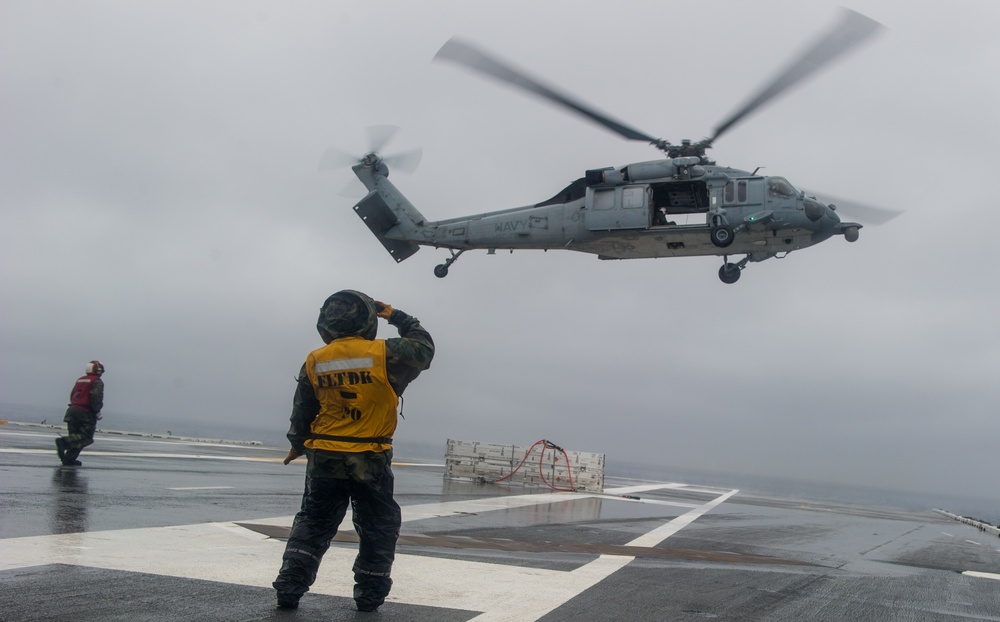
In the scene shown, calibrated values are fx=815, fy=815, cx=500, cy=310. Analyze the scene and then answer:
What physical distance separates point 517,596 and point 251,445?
30.9 meters

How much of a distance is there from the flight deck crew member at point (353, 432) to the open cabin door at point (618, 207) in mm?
14672

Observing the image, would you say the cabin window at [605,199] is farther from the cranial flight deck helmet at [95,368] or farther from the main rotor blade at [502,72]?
the cranial flight deck helmet at [95,368]

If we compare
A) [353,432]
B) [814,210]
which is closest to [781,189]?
[814,210]

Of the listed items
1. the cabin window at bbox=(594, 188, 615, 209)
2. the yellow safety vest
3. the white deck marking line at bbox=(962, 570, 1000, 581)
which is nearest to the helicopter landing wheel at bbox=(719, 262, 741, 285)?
the cabin window at bbox=(594, 188, 615, 209)

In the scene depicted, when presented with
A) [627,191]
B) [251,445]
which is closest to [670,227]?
[627,191]

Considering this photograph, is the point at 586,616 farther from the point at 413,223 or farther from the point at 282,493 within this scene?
the point at 413,223

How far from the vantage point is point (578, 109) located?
17266 millimetres

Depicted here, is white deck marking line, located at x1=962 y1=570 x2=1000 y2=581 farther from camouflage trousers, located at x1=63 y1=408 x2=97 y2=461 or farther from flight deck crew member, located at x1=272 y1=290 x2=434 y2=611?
camouflage trousers, located at x1=63 y1=408 x2=97 y2=461

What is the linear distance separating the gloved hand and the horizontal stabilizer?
60.3ft

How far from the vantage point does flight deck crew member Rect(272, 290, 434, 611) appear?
504 centimetres

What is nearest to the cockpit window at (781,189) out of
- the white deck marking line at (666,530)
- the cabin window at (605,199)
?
the cabin window at (605,199)

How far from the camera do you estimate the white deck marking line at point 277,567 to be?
539 centimetres

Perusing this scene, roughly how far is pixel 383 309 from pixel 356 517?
138 centimetres

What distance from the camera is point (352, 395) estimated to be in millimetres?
5145
